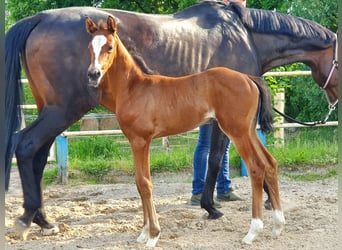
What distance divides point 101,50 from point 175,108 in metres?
0.75

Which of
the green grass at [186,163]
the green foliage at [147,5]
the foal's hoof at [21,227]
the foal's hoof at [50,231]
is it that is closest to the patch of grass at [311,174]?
the green grass at [186,163]

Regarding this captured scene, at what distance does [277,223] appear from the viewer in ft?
13.7

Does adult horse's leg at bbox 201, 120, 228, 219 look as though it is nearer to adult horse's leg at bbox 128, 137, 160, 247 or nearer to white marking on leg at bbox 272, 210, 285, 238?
white marking on leg at bbox 272, 210, 285, 238

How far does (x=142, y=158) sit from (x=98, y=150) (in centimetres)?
452

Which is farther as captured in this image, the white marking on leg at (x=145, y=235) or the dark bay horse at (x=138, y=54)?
the dark bay horse at (x=138, y=54)

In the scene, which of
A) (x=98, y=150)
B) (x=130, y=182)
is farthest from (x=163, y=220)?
(x=98, y=150)

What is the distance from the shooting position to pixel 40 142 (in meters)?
4.39

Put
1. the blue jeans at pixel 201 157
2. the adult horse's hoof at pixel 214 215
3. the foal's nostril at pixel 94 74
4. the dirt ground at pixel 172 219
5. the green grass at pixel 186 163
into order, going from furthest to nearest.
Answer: the green grass at pixel 186 163
the blue jeans at pixel 201 157
the adult horse's hoof at pixel 214 215
the dirt ground at pixel 172 219
the foal's nostril at pixel 94 74

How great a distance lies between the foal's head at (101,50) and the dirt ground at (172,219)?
4.54 feet

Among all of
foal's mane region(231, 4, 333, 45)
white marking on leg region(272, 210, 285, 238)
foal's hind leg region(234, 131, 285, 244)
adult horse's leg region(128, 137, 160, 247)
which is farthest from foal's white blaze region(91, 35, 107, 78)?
foal's mane region(231, 4, 333, 45)

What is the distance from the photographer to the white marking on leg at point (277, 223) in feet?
13.7

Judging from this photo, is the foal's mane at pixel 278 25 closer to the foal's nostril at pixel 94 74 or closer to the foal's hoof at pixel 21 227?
the foal's nostril at pixel 94 74

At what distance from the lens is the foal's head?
3682mm

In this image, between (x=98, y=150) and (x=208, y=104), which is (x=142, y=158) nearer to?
(x=208, y=104)
